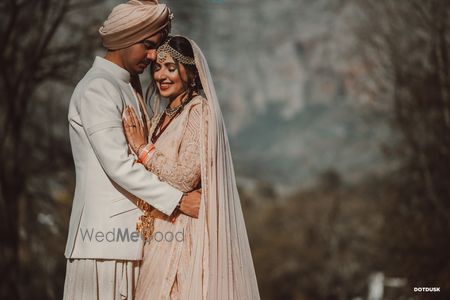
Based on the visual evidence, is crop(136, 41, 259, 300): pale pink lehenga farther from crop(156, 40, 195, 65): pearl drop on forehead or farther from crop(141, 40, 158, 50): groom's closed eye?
crop(141, 40, 158, 50): groom's closed eye

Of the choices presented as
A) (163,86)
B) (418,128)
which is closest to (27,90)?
(163,86)

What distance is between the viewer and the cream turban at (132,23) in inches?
176

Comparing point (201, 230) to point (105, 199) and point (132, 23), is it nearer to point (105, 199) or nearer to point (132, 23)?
point (105, 199)

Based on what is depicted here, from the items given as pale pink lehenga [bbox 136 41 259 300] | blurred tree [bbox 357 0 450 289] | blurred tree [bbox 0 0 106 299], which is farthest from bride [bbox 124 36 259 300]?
blurred tree [bbox 357 0 450 289]

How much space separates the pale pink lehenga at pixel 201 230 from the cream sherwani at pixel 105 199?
0.12m

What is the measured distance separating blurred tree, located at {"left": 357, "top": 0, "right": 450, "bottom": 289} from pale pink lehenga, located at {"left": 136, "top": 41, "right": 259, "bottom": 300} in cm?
735

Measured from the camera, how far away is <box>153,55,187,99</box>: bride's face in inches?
186

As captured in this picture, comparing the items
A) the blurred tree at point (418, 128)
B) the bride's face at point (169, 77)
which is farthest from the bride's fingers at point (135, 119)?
the blurred tree at point (418, 128)

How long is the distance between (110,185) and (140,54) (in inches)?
27.6

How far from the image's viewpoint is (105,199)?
14.5 ft

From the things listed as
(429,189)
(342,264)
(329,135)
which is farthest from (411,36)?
(329,135)

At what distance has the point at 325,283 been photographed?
88.2ft

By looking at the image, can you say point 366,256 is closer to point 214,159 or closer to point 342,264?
point 342,264

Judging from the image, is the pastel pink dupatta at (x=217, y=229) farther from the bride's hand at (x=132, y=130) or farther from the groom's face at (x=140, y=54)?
the bride's hand at (x=132, y=130)
